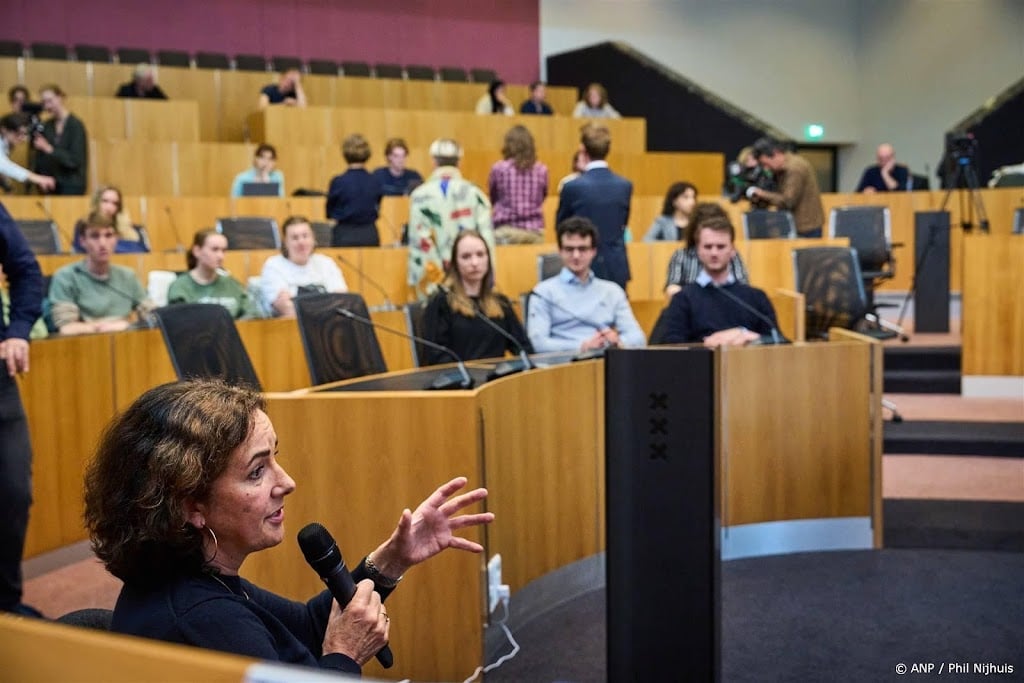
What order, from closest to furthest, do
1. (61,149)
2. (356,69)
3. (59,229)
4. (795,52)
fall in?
(59,229), (61,149), (356,69), (795,52)

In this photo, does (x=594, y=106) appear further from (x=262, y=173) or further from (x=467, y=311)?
(x=467, y=311)

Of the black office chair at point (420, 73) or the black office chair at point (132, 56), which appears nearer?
the black office chair at point (132, 56)

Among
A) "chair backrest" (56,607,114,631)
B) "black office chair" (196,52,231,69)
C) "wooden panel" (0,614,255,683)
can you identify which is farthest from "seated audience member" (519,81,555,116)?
"wooden panel" (0,614,255,683)

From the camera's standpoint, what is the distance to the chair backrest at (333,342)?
3916 mm

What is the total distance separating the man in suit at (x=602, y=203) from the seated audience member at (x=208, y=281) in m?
1.61

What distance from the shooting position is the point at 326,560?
4.93ft

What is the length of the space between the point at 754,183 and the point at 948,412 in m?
2.72

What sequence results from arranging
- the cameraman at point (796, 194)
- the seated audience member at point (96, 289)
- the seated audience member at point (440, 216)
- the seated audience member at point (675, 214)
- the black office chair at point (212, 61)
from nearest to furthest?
the seated audience member at point (96, 289), the seated audience member at point (440, 216), the seated audience member at point (675, 214), the cameraman at point (796, 194), the black office chair at point (212, 61)

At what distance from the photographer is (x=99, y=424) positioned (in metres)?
4.34

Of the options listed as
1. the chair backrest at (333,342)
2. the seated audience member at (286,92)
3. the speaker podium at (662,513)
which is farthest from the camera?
the seated audience member at (286,92)

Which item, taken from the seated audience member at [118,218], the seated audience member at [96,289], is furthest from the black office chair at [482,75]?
the seated audience member at [96,289]

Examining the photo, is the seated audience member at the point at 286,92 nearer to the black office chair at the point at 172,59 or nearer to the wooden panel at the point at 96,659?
the black office chair at the point at 172,59

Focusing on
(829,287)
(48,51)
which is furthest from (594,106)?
(829,287)

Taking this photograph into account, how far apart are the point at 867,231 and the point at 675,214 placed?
1251mm
